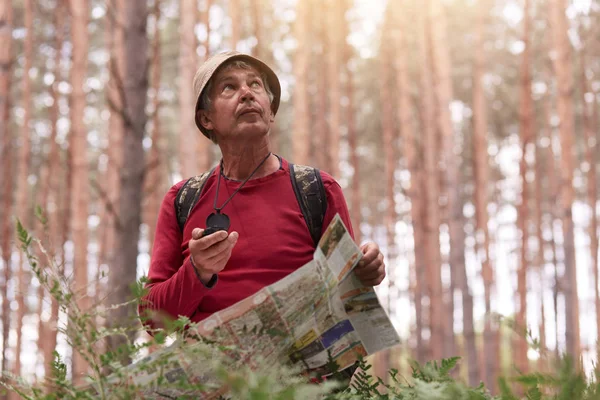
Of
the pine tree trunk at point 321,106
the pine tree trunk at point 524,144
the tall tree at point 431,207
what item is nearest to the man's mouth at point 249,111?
the tall tree at point 431,207

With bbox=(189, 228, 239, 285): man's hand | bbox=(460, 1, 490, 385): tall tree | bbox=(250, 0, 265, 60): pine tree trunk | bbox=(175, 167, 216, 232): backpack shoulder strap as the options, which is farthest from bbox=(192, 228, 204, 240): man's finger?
bbox=(250, 0, 265, 60): pine tree trunk

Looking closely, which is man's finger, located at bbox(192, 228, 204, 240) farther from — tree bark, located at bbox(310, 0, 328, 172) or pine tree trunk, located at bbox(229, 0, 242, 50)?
tree bark, located at bbox(310, 0, 328, 172)

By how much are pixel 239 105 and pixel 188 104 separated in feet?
20.8

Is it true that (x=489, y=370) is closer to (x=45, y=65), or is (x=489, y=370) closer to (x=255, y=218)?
(x=255, y=218)

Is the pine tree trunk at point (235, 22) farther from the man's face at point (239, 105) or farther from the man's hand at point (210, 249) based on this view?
the man's hand at point (210, 249)

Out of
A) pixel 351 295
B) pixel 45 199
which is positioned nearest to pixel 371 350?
pixel 351 295

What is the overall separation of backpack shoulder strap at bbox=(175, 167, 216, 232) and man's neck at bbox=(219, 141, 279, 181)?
9cm

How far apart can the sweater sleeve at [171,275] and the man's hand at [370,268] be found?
368 millimetres

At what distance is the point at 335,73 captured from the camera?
11.6 metres

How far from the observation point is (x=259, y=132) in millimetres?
1663

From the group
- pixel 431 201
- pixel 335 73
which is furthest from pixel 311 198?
pixel 335 73

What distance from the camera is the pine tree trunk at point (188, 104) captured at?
7.46 m

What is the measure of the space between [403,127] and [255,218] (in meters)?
9.29

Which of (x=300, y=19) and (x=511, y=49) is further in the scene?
(x=511, y=49)
